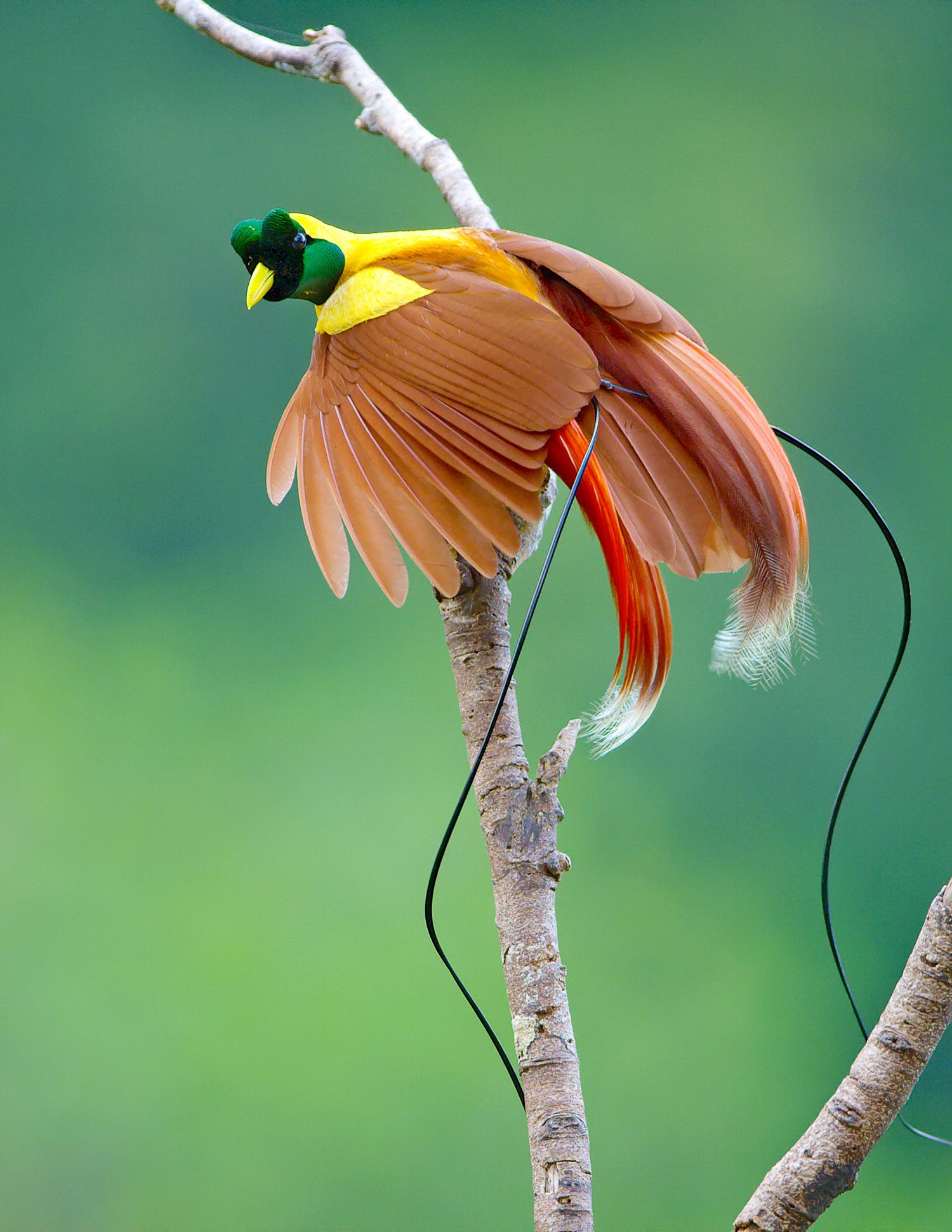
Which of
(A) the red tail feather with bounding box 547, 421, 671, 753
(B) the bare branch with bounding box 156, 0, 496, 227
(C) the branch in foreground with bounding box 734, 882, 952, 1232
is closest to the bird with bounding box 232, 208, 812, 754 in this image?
(A) the red tail feather with bounding box 547, 421, 671, 753

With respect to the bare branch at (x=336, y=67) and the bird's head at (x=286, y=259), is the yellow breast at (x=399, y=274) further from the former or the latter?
the bare branch at (x=336, y=67)

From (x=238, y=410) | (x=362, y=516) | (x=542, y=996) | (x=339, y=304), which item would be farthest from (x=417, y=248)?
(x=238, y=410)

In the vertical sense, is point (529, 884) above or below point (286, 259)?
below

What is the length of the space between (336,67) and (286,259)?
0.45 meters

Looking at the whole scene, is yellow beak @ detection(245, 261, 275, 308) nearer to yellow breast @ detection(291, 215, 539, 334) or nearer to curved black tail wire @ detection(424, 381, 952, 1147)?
yellow breast @ detection(291, 215, 539, 334)

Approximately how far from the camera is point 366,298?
2.63 feet

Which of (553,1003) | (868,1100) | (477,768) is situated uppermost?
(477,768)

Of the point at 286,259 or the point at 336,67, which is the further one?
the point at 336,67

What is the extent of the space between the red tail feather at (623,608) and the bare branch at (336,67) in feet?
1.61

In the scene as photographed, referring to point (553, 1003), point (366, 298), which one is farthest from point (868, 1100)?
point (366, 298)

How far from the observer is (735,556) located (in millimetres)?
742

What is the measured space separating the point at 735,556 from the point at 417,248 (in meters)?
0.31

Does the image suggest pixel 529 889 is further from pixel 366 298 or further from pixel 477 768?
pixel 366 298

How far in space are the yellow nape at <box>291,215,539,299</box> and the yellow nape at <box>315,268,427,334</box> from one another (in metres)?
0.02
